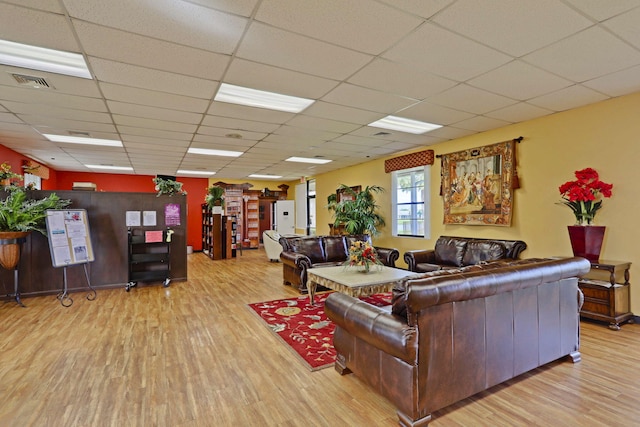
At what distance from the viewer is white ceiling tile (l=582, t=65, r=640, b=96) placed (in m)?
3.13

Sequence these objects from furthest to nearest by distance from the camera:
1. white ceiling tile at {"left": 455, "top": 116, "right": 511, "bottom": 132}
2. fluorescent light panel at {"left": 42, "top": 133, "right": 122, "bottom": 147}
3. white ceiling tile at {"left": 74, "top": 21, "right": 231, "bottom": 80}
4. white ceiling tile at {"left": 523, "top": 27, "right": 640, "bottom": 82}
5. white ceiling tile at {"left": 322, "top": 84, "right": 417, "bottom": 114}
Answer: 1. fluorescent light panel at {"left": 42, "top": 133, "right": 122, "bottom": 147}
2. white ceiling tile at {"left": 455, "top": 116, "right": 511, "bottom": 132}
3. white ceiling tile at {"left": 322, "top": 84, "right": 417, "bottom": 114}
4. white ceiling tile at {"left": 523, "top": 27, "right": 640, "bottom": 82}
5. white ceiling tile at {"left": 74, "top": 21, "right": 231, "bottom": 80}

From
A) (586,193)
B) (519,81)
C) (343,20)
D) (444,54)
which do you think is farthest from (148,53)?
(586,193)

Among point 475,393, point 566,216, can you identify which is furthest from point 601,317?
point 475,393

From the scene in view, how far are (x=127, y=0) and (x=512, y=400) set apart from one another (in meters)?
3.75

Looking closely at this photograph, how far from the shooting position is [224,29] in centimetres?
232

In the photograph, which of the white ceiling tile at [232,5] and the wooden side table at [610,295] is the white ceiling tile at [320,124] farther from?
the wooden side table at [610,295]

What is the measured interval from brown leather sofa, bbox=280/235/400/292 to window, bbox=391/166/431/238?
3.52 ft

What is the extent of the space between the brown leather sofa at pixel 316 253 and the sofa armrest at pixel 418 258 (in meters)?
0.35

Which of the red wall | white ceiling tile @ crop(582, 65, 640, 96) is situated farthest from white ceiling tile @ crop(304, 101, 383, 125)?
the red wall

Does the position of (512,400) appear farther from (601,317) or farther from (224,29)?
(224,29)

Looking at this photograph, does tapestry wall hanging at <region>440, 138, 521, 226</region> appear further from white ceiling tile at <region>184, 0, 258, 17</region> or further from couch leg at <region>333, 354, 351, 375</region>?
white ceiling tile at <region>184, 0, 258, 17</region>

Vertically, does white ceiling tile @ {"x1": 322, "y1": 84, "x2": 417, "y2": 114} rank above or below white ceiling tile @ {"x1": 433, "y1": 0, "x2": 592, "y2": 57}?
below

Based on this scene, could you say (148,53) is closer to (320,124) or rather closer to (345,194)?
(320,124)

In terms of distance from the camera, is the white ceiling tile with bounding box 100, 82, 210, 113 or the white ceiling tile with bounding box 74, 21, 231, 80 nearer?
the white ceiling tile with bounding box 74, 21, 231, 80
